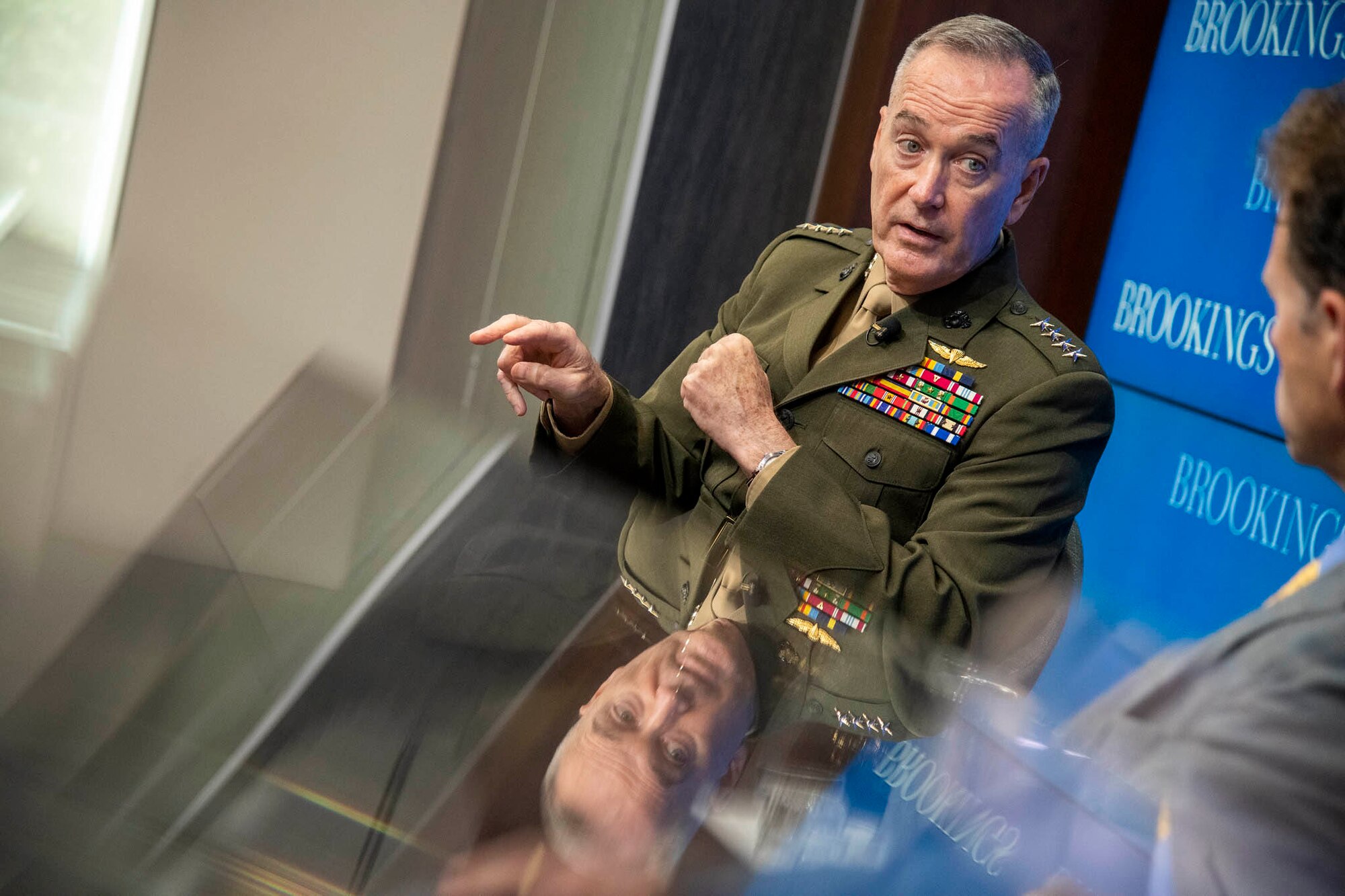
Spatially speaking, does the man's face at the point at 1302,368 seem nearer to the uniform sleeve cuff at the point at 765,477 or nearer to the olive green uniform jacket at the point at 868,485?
the olive green uniform jacket at the point at 868,485

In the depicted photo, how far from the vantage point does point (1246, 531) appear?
2.49m

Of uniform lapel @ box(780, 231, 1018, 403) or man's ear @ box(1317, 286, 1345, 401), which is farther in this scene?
uniform lapel @ box(780, 231, 1018, 403)

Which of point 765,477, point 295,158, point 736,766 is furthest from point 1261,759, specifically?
point 295,158

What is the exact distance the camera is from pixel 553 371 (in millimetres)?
1380

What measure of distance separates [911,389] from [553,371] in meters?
0.43

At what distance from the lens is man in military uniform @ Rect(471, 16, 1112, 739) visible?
123 centimetres

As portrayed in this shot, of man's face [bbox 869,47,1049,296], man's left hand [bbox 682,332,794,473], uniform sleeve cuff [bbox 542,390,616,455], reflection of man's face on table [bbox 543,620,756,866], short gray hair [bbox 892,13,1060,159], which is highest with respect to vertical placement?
short gray hair [bbox 892,13,1060,159]

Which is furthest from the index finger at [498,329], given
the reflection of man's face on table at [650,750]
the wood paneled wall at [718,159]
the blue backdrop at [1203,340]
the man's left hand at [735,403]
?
the wood paneled wall at [718,159]

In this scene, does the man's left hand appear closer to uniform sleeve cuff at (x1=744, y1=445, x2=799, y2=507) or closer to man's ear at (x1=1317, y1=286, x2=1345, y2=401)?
uniform sleeve cuff at (x1=744, y1=445, x2=799, y2=507)

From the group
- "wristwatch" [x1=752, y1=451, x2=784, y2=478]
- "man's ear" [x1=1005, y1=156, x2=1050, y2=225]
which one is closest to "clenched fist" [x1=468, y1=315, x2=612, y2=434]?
"wristwatch" [x1=752, y1=451, x2=784, y2=478]

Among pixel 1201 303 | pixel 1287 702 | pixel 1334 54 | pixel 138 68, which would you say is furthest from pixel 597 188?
pixel 1287 702

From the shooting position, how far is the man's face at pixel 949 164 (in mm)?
1441

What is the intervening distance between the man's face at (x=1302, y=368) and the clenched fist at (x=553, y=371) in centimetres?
78

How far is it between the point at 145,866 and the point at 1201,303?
8.49 ft
